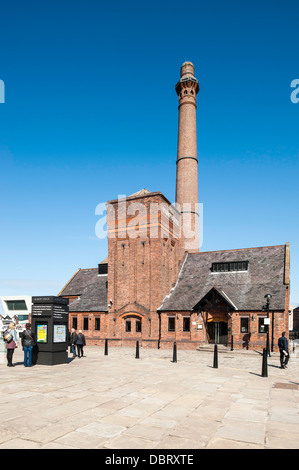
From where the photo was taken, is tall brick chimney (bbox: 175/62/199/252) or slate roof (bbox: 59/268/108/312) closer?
slate roof (bbox: 59/268/108/312)

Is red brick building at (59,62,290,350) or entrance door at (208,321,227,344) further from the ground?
red brick building at (59,62,290,350)

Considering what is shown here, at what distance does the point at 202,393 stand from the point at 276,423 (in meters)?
3.33

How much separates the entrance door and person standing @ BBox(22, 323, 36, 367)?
694 inches

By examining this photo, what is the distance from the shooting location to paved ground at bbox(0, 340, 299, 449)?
6320 millimetres

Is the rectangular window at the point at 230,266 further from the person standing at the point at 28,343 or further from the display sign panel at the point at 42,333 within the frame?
the person standing at the point at 28,343

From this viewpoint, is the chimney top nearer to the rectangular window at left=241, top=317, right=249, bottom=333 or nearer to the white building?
the rectangular window at left=241, top=317, right=249, bottom=333

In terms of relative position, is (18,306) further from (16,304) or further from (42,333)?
(42,333)

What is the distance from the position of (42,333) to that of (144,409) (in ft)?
29.1

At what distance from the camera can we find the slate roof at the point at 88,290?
34.6 meters

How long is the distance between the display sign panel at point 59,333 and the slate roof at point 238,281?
14.7 meters

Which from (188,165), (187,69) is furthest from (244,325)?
(187,69)

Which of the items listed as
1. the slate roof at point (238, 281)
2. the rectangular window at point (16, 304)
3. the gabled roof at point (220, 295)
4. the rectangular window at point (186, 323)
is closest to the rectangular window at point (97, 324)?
the slate roof at point (238, 281)

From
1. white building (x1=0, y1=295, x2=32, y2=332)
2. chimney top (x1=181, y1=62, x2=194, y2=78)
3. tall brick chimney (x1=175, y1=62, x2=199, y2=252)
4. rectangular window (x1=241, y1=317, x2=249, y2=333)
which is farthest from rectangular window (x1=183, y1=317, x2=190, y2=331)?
white building (x1=0, y1=295, x2=32, y2=332)
